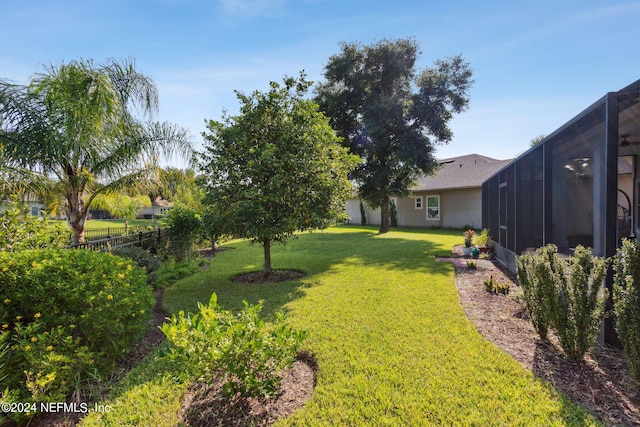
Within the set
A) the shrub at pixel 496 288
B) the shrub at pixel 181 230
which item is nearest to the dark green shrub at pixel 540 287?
the shrub at pixel 496 288

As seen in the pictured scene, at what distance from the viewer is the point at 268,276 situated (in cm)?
694

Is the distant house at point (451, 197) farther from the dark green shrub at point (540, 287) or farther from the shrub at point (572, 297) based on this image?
the shrub at point (572, 297)

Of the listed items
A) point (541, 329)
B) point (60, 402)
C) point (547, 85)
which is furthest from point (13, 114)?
point (547, 85)

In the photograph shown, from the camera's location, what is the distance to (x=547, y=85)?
7.56 meters

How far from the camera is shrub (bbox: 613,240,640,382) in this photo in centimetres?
228

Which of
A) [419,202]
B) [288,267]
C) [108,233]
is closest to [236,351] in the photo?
[288,267]

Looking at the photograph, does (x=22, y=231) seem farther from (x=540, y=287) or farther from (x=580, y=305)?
(x=580, y=305)

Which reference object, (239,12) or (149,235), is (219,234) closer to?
(149,235)

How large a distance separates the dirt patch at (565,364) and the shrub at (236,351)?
93.3 inches

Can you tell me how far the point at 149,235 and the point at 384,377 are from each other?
25.0 feet

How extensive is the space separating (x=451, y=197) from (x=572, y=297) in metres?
17.0

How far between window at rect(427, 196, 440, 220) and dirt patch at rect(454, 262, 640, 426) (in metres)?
15.4

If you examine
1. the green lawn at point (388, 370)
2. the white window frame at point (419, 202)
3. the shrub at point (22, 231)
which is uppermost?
the white window frame at point (419, 202)

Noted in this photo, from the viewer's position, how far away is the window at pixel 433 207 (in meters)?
19.3
